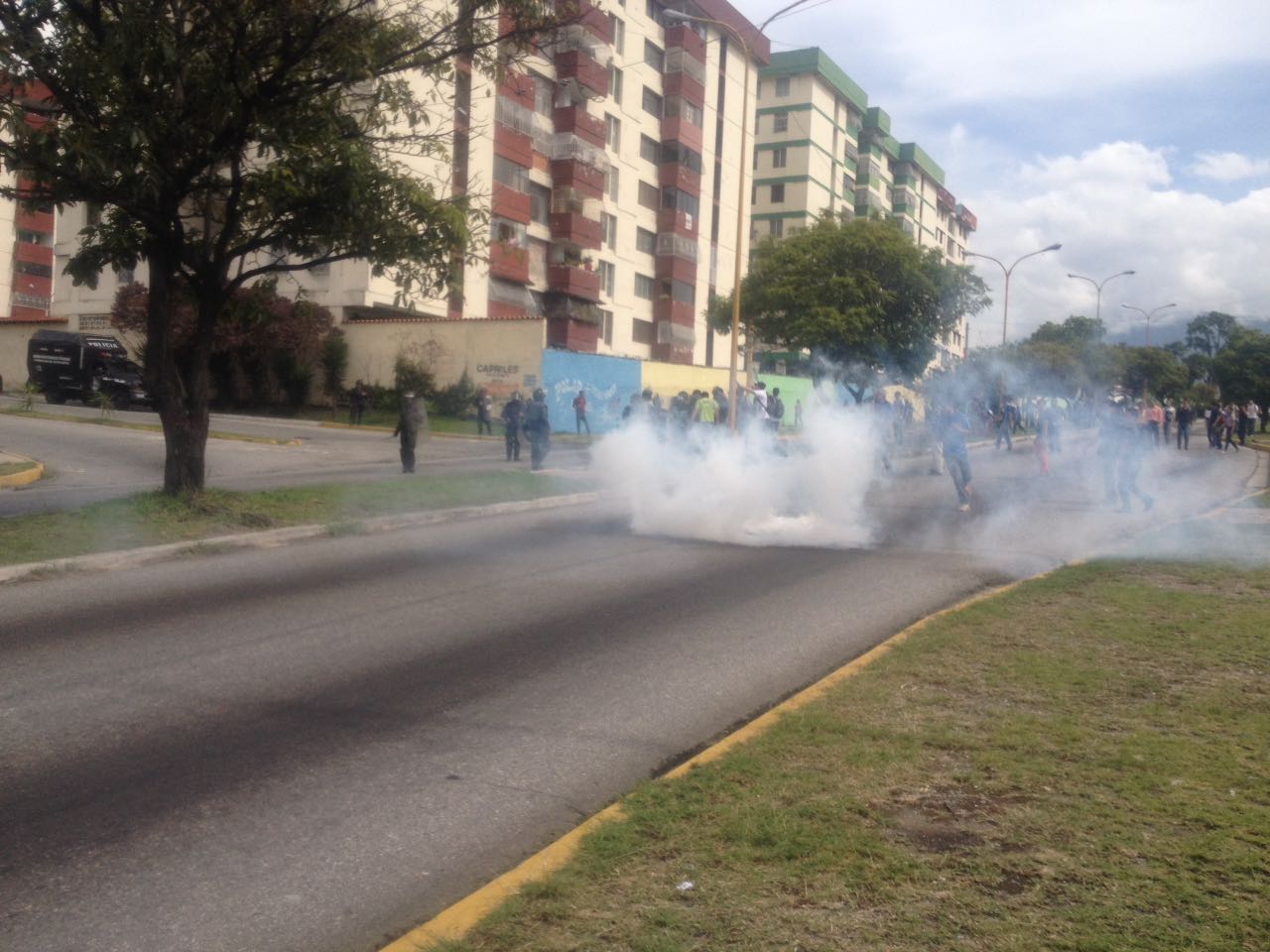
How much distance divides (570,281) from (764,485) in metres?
32.3

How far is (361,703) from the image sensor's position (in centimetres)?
595

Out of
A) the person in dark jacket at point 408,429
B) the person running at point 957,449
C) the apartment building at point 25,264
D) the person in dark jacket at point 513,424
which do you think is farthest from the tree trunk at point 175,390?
the apartment building at point 25,264

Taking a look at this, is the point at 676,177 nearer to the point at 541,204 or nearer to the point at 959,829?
the point at 541,204

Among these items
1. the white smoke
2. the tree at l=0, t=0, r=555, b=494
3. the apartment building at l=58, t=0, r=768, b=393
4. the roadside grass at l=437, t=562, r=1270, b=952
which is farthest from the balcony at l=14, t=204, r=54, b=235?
the roadside grass at l=437, t=562, r=1270, b=952

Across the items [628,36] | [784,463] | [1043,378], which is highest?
[628,36]

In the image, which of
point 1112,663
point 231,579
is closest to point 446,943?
point 1112,663

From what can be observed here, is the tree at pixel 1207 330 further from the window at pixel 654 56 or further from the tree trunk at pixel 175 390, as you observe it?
the tree trunk at pixel 175 390

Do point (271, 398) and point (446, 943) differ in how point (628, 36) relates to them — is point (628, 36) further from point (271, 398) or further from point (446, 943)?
point (446, 943)

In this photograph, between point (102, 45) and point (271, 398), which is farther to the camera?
point (271, 398)

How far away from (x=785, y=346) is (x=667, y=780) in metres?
34.1

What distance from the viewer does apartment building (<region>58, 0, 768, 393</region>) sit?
37625 mm

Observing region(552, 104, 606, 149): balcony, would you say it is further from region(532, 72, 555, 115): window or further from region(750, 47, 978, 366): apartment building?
region(750, 47, 978, 366): apartment building

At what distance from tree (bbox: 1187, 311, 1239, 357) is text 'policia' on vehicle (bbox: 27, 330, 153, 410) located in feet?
354

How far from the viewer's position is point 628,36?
154 ft
